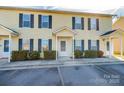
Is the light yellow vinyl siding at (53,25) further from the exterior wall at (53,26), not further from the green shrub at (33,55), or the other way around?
the green shrub at (33,55)

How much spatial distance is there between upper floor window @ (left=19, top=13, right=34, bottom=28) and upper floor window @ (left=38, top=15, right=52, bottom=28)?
89 cm

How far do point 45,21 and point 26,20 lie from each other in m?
2.12

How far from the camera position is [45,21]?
14.4m

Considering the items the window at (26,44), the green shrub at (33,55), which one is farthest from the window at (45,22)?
the green shrub at (33,55)

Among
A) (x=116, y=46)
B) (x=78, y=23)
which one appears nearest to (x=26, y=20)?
(x=78, y=23)

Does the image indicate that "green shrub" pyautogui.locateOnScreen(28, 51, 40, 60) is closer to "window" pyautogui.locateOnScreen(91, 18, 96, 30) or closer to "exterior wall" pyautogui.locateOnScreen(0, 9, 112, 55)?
"exterior wall" pyautogui.locateOnScreen(0, 9, 112, 55)

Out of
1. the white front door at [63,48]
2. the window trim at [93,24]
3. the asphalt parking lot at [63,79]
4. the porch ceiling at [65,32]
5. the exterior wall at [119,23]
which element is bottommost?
the asphalt parking lot at [63,79]

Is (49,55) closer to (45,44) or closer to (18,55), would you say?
(45,44)

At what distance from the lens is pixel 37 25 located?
46.5 feet

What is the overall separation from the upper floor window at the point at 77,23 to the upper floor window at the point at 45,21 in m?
2.89

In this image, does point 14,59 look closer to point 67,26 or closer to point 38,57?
point 38,57

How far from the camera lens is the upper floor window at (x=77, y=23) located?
1505 centimetres

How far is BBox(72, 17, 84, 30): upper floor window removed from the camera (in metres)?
15.1

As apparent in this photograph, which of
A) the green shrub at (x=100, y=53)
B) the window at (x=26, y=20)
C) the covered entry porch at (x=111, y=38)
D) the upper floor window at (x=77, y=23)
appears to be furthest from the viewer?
the upper floor window at (x=77, y=23)
